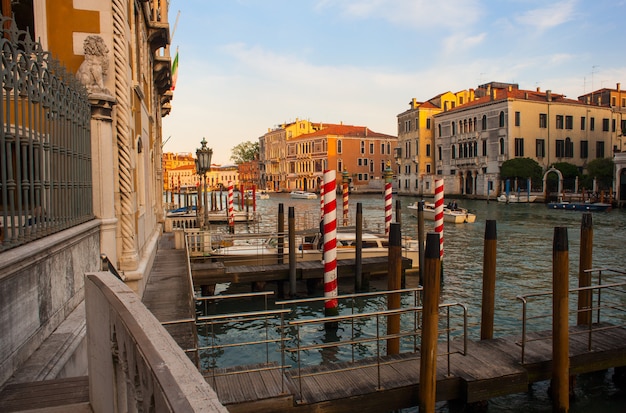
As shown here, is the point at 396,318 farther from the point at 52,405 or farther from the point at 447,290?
the point at 447,290

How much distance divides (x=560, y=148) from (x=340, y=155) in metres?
27.3

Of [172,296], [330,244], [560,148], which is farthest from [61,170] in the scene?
[560,148]

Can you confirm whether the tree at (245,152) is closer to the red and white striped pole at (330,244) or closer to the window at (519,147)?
the window at (519,147)

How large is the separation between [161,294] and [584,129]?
157 ft

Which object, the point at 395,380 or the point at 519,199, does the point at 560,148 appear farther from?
the point at 395,380

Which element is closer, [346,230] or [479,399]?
[479,399]

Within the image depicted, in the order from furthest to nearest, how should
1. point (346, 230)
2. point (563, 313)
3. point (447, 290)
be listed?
1. point (346, 230)
2. point (447, 290)
3. point (563, 313)

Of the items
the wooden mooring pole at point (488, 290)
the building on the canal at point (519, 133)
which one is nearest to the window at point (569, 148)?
the building on the canal at point (519, 133)

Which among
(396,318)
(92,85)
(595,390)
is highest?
(92,85)

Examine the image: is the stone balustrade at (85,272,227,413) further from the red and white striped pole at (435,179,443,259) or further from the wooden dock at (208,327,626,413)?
the red and white striped pole at (435,179,443,259)

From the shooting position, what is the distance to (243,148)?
102m

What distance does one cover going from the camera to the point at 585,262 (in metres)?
7.02

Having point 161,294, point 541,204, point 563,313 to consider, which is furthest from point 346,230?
point 541,204

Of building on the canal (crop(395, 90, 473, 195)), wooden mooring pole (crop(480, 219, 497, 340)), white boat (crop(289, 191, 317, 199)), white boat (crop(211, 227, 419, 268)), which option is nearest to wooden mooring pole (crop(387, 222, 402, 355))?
wooden mooring pole (crop(480, 219, 497, 340))
